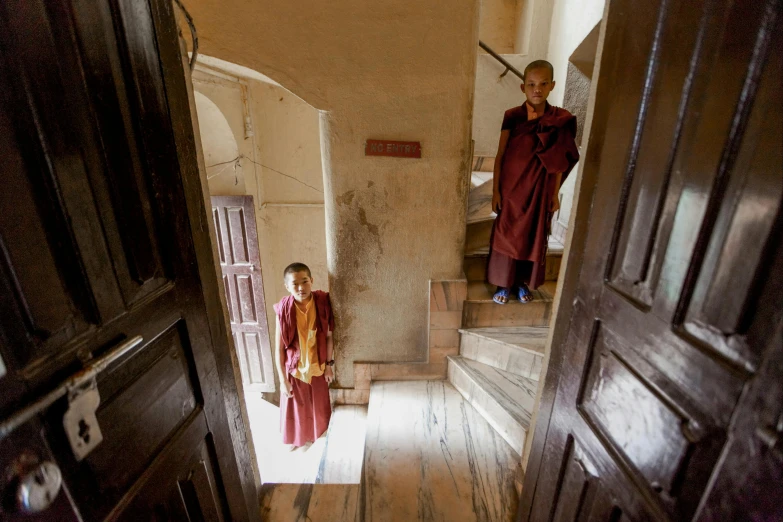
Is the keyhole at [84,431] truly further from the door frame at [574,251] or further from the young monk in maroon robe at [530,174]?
the young monk in maroon robe at [530,174]

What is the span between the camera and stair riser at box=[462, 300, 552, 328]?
2.49m

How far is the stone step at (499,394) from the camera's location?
6.54 feet

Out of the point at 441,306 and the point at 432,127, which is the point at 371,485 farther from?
the point at 432,127

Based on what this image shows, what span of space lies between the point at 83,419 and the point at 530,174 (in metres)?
2.21

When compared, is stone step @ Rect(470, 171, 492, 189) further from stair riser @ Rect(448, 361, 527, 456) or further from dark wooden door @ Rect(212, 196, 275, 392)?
dark wooden door @ Rect(212, 196, 275, 392)

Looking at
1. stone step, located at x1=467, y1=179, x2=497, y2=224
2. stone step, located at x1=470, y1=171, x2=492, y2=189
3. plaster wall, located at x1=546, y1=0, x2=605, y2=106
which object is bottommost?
stone step, located at x1=467, y1=179, x2=497, y2=224

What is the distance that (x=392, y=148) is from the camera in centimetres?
218

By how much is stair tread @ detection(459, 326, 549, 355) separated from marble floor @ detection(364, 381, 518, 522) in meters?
0.48

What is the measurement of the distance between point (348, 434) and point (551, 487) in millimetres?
1749

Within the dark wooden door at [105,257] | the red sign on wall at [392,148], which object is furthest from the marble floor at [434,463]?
the red sign on wall at [392,148]

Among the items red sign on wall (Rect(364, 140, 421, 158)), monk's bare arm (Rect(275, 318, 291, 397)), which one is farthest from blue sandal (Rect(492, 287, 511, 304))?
monk's bare arm (Rect(275, 318, 291, 397))

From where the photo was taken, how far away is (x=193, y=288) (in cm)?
103

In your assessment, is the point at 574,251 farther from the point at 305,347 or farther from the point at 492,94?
the point at 492,94

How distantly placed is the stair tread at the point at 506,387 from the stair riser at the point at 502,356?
4cm
